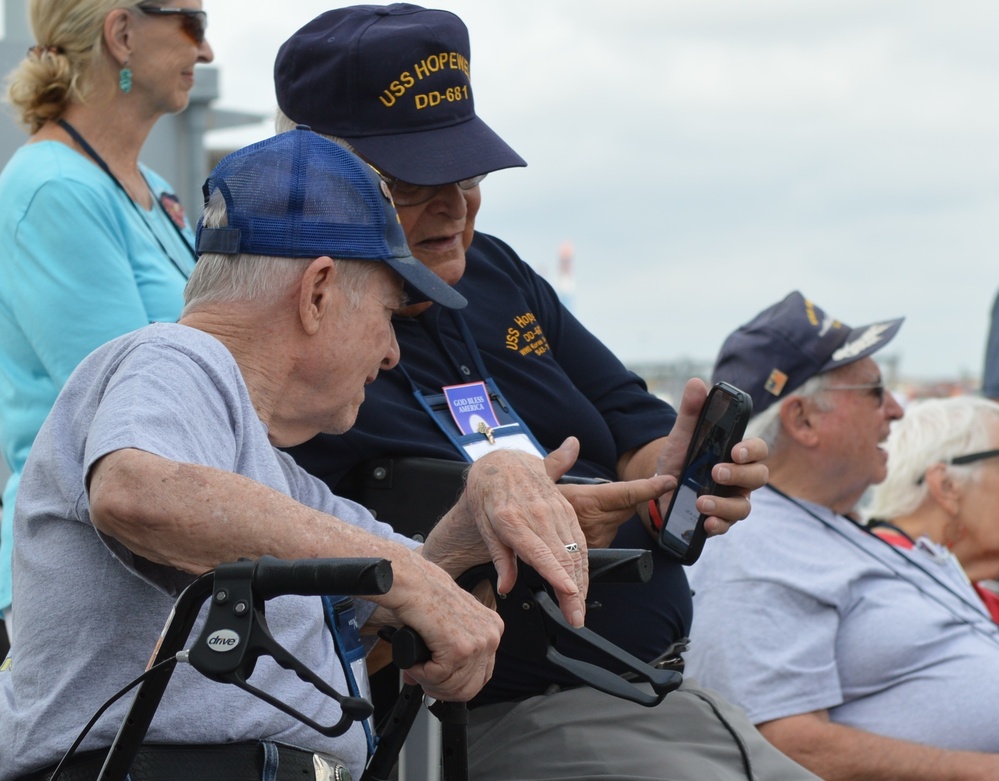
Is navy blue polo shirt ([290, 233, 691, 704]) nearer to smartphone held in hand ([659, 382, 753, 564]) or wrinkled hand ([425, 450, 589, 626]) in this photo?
smartphone held in hand ([659, 382, 753, 564])

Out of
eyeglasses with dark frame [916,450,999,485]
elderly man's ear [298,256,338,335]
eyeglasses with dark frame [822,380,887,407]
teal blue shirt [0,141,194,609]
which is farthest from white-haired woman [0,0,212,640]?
eyeglasses with dark frame [916,450,999,485]

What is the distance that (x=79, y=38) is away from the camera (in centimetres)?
324

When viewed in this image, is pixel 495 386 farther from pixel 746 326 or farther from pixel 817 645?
pixel 746 326

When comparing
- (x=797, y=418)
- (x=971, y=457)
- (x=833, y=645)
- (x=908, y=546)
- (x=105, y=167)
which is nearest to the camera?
(x=105, y=167)

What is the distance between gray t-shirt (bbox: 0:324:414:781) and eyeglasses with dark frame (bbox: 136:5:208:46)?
1.76m

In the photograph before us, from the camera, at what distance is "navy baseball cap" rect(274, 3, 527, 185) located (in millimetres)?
2490

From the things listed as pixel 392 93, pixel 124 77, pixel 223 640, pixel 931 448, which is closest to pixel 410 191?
pixel 392 93

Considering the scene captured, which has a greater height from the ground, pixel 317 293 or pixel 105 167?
pixel 317 293

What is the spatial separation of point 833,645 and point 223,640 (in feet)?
7.52

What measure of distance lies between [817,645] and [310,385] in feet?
6.05

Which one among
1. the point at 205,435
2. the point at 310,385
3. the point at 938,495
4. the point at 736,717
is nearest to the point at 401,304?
the point at 310,385

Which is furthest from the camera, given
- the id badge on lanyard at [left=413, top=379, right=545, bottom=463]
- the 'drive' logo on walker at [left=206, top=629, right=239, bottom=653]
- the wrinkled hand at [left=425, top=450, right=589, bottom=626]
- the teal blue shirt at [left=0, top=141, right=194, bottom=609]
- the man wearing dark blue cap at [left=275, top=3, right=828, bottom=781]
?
the teal blue shirt at [left=0, top=141, right=194, bottom=609]

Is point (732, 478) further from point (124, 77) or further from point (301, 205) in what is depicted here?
point (124, 77)

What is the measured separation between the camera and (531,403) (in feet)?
8.76
